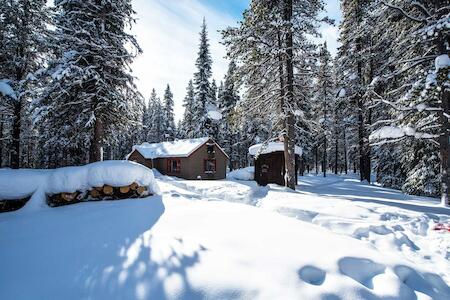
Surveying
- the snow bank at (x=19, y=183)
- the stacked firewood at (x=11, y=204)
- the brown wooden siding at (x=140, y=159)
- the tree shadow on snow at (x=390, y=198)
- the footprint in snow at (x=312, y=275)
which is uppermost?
the brown wooden siding at (x=140, y=159)

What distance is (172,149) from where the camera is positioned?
31578 mm

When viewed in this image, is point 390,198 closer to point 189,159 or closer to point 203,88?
point 189,159

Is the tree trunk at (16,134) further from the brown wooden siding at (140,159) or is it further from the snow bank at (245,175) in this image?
the snow bank at (245,175)

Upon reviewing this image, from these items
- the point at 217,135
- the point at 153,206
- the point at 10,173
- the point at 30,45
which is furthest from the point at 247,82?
the point at 217,135

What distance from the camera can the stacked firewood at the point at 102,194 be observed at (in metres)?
8.18

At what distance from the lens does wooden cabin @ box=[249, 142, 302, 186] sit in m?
19.0

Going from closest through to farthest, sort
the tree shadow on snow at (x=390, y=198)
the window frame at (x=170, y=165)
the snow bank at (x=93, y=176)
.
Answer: the snow bank at (x=93, y=176), the tree shadow on snow at (x=390, y=198), the window frame at (x=170, y=165)

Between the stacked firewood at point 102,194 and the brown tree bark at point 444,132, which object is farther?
the brown tree bark at point 444,132

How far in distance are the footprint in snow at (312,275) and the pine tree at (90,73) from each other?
11718 millimetres

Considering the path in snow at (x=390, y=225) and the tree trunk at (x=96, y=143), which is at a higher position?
the tree trunk at (x=96, y=143)

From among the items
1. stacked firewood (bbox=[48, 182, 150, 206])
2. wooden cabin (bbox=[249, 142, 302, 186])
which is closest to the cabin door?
wooden cabin (bbox=[249, 142, 302, 186])

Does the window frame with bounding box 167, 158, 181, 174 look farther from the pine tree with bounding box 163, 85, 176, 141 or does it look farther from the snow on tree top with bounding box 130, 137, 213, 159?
the pine tree with bounding box 163, 85, 176, 141

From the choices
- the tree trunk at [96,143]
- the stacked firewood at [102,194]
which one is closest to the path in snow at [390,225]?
the stacked firewood at [102,194]

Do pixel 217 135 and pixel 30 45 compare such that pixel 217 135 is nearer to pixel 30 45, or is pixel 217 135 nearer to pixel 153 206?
pixel 30 45
